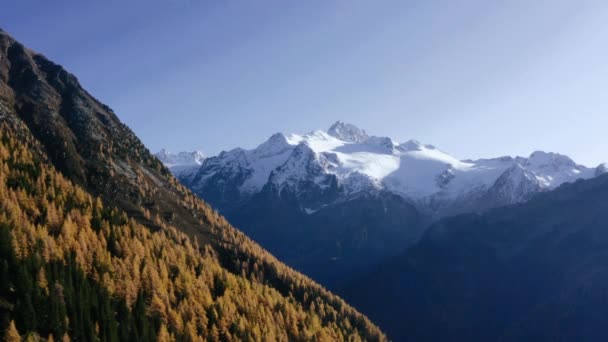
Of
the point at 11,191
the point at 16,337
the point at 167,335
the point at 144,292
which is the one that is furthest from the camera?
the point at 11,191

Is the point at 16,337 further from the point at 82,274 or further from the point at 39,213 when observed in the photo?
the point at 39,213

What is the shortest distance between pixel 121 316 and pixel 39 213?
59.6 metres

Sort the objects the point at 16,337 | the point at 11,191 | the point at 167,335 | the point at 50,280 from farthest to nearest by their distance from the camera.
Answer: the point at 11,191
the point at 167,335
the point at 50,280
the point at 16,337

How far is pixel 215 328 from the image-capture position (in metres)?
181

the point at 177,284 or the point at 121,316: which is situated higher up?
the point at 177,284

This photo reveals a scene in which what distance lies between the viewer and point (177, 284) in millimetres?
196625

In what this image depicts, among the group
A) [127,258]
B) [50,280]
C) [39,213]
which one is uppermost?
[39,213]

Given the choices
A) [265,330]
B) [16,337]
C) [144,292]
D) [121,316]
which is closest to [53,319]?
[16,337]

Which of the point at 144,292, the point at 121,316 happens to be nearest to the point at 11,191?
the point at 144,292

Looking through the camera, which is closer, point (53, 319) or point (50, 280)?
point (53, 319)

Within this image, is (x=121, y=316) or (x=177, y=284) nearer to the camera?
(x=121, y=316)

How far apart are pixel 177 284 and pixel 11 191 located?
6002 cm

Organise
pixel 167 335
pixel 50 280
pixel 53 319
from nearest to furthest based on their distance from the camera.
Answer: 1. pixel 53 319
2. pixel 50 280
3. pixel 167 335

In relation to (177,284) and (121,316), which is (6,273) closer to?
(121,316)
